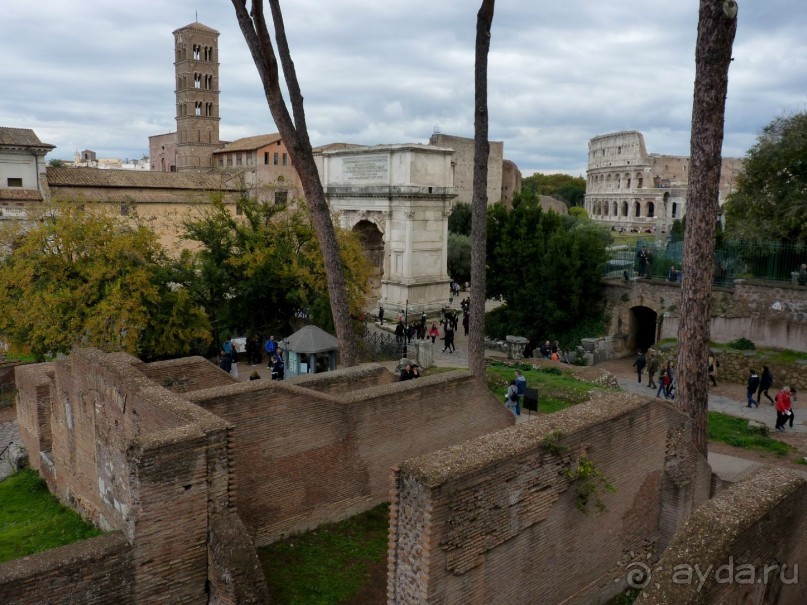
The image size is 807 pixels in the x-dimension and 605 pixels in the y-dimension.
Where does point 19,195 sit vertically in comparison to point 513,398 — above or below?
above

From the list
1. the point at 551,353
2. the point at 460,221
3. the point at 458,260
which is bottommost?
the point at 551,353

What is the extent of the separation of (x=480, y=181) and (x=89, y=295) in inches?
402

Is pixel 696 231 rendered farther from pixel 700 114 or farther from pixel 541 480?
pixel 541 480

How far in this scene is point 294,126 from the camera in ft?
44.5

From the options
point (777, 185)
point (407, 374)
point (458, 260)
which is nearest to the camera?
point (407, 374)

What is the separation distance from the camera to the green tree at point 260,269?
1964 cm

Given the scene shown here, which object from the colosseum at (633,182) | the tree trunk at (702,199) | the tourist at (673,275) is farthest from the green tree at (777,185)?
the colosseum at (633,182)

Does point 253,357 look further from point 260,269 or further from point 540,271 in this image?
point 540,271

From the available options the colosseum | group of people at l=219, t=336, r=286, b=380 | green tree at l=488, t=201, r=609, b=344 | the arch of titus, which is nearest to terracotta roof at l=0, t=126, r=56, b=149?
the arch of titus

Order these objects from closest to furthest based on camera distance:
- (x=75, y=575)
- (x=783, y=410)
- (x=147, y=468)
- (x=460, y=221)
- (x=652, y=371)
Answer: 1. (x=75, y=575)
2. (x=147, y=468)
3. (x=783, y=410)
4. (x=652, y=371)
5. (x=460, y=221)

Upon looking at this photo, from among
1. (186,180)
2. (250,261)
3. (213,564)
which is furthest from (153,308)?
(186,180)

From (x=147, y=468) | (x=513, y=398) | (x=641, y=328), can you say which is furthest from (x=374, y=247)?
(x=147, y=468)

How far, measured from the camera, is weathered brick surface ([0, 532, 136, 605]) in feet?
18.8

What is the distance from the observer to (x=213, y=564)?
6594 mm
